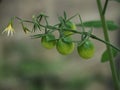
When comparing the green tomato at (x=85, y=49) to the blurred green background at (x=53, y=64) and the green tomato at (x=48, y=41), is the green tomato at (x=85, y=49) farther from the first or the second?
the blurred green background at (x=53, y=64)

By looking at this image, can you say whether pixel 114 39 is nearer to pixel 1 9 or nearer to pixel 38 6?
pixel 38 6

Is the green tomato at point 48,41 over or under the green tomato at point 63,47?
over

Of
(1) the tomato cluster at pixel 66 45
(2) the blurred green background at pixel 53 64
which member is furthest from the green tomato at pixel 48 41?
(2) the blurred green background at pixel 53 64

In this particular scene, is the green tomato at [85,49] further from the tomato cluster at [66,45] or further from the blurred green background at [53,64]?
the blurred green background at [53,64]

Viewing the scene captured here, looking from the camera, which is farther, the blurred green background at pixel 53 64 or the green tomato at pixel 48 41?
the blurred green background at pixel 53 64

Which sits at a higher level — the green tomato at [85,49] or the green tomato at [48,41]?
the green tomato at [48,41]

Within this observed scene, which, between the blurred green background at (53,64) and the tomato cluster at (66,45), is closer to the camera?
the tomato cluster at (66,45)

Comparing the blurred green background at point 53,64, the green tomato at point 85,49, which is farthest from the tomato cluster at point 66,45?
the blurred green background at point 53,64

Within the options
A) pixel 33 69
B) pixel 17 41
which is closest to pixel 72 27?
pixel 33 69
